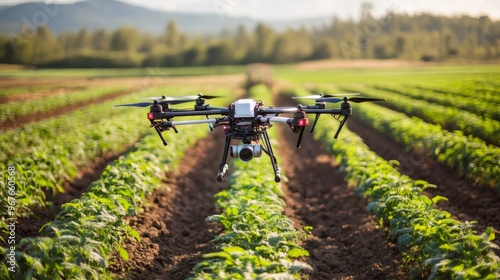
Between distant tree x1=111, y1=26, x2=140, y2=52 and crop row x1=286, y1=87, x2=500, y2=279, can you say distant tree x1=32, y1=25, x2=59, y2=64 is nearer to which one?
distant tree x1=111, y1=26, x2=140, y2=52

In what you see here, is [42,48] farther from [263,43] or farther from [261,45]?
[263,43]

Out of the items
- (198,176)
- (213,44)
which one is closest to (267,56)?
(213,44)

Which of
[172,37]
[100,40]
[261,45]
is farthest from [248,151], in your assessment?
[100,40]

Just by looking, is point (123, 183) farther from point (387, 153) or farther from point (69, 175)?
point (387, 153)

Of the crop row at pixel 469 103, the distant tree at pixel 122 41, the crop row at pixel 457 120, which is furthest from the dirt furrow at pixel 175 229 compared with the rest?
the distant tree at pixel 122 41

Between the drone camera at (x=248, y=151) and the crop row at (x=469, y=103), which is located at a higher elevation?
the drone camera at (x=248, y=151)

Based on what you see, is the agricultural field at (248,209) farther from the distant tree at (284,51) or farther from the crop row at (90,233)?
the distant tree at (284,51)
